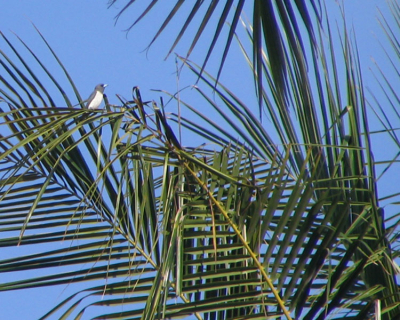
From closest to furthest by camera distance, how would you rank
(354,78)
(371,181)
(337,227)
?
(337,227)
(371,181)
(354,78)

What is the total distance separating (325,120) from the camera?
191 centimetres

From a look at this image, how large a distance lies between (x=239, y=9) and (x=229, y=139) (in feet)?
2.95

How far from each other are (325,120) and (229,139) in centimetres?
38

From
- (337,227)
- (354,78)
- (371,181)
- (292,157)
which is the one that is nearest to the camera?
(337,227)

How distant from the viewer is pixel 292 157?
2.02 metres

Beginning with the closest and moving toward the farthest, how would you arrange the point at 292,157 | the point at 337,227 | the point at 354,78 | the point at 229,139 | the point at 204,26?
the point at 204,26 < the point at 337,227 < the point at 354,78 < the point at 292,157 < the point at 229,139

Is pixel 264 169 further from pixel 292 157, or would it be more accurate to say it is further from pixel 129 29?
pixel 129 29

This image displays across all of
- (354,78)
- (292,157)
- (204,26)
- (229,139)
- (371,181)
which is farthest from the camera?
(229,139)

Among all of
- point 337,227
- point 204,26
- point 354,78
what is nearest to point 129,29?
point 204,26

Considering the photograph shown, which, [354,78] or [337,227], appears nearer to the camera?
[337,227]

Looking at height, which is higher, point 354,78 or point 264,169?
point 354,78

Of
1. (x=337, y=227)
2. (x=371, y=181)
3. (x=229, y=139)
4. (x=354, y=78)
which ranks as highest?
(x=354, y=78)

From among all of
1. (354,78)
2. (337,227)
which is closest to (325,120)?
(354,78)

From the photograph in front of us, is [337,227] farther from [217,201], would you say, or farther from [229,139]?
[229,139]
